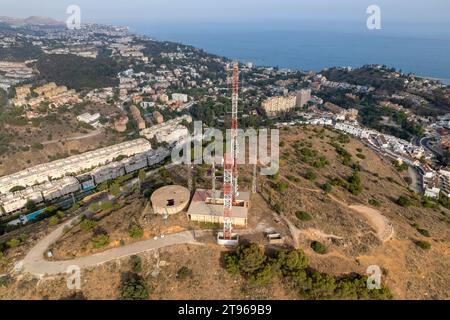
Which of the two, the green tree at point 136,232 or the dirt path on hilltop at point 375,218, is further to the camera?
the dirt path on hilltop at point 375,218

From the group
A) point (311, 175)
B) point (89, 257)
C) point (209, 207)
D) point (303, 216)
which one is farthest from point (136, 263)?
point (311, 175)

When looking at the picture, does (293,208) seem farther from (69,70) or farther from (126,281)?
(69,70)

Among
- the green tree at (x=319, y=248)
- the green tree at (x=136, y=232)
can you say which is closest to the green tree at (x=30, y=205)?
the green tree at (x=136, y=232)

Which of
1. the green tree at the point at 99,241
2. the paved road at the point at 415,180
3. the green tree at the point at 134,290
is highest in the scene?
the green tree at the point at 99,241

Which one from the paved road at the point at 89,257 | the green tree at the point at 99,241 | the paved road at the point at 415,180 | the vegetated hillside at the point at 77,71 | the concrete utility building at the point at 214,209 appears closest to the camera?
the paved road at the point at 89,257

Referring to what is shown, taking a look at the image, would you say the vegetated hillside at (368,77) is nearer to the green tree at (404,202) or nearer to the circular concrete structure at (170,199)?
the green tree at (404,202)

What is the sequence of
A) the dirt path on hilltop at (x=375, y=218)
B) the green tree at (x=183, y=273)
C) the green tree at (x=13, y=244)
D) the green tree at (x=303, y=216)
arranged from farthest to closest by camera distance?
the green tree at (x=303, y=216) < the dirt path on hilltop at (x=375, y=218) < the green tree at (x=13, y=244) < the green tree at (x=183, y=273)
